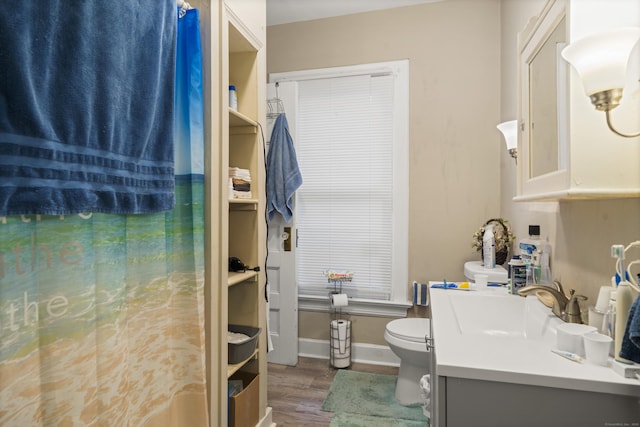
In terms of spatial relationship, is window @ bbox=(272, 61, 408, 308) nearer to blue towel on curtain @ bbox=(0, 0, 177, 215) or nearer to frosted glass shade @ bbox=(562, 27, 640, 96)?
blue towel on curtain @ bbox=(0, 0, 177, 215)

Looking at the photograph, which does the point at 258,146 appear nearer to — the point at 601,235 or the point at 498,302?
the point at 498,302

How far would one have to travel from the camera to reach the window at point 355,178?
9.35 feet

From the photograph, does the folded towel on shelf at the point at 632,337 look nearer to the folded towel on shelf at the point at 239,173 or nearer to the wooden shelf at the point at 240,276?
the wooden shelf at the point at 240,276

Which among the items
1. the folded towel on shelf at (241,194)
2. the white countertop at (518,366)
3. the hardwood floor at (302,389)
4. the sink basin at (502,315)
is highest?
the folded towel on shelf at (241,194)

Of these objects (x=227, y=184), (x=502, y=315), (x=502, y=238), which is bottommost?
(x=502, y=315)

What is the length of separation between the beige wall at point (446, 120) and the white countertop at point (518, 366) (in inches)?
70.7

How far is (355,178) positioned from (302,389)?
5.10 ft

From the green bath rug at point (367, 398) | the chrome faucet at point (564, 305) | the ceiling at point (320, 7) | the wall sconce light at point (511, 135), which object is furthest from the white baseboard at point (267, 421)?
the ceiling at point (320, 7)

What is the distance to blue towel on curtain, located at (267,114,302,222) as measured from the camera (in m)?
2.76

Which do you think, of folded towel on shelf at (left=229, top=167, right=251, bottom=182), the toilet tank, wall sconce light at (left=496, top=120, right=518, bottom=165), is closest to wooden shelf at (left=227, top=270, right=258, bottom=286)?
folded towel on shelf at (left=229, top=167, right=251, bottom=182)

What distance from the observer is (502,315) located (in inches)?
59.1

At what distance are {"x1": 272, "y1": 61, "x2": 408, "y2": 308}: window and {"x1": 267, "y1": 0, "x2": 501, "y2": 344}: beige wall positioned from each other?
103 mm


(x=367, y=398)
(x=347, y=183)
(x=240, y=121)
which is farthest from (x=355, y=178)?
(x=367, y=398)

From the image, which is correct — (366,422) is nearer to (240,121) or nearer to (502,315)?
(502,315)
